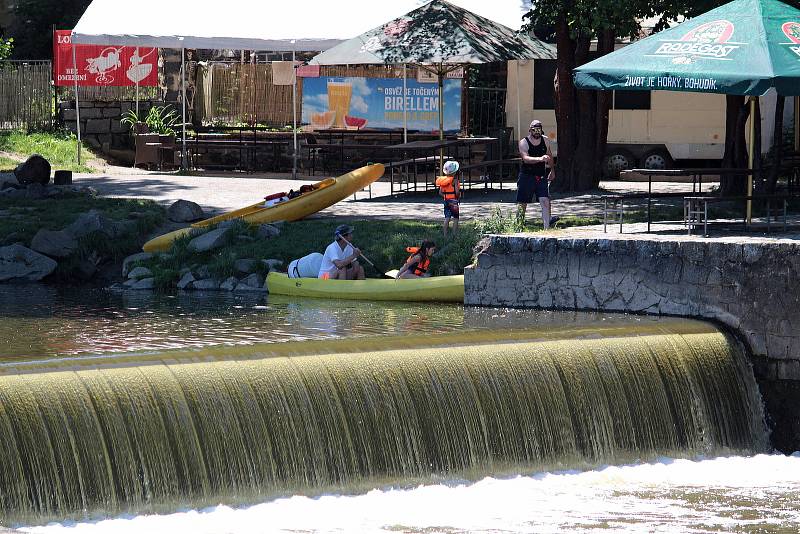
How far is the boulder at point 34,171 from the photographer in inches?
939

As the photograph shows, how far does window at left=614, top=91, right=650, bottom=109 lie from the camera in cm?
2764

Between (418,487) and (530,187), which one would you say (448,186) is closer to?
(530,187)

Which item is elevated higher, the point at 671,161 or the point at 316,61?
the point at 316,61

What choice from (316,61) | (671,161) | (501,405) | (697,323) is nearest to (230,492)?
(501,405)

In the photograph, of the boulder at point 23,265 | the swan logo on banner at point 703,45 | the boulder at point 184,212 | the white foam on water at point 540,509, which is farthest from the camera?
the boulder at point 184,212

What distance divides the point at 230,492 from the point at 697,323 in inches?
218

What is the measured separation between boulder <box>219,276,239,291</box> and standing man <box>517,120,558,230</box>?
377 cm

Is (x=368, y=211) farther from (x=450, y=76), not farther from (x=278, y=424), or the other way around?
(x=278, y=424)

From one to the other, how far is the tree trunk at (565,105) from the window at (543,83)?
4052mm

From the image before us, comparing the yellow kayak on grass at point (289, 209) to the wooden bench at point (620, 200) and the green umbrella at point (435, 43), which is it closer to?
the green umbrella at point (435, 43)

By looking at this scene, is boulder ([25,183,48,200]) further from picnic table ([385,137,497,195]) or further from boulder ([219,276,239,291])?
boulder ([219,276,239,291])

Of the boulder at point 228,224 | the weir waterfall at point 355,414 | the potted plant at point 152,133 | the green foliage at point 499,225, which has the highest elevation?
the potted plant at point 152,133

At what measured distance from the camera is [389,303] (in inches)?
667

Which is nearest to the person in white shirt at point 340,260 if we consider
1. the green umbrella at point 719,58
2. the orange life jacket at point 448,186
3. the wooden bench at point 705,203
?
the orange life jacket at point 448,186
